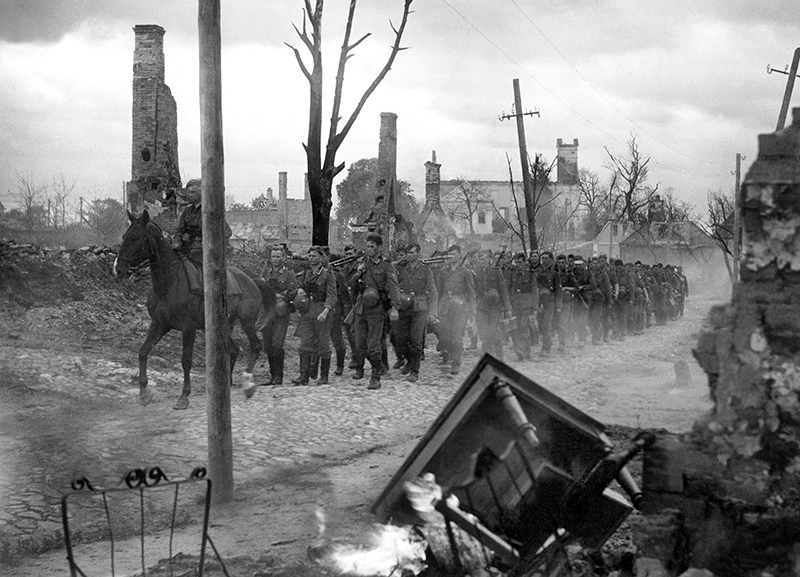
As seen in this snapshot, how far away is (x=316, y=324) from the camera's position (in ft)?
41.6

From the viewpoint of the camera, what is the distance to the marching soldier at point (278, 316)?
12.8 m

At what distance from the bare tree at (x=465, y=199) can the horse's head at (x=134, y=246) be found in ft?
190

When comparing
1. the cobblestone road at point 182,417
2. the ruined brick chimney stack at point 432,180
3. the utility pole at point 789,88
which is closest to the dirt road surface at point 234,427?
the cobblestone road at point 182,417

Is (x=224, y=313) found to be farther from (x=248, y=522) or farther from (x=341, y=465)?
(x=341, y=465)

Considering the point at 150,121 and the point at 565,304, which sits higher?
the point at 150,121

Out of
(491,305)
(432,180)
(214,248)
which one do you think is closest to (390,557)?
(214,248)

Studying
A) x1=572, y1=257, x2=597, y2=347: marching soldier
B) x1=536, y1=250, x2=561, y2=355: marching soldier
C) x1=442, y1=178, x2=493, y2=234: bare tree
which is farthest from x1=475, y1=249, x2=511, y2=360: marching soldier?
x1=442, y1=178, x2=493, y2=234: bare tree

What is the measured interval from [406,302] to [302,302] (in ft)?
5.35

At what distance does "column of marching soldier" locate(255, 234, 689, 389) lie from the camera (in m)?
12.6

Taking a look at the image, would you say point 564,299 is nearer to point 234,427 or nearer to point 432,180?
point 234,427

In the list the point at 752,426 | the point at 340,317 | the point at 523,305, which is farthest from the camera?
the point at 523,305

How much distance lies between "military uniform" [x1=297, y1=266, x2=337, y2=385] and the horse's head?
2526mm

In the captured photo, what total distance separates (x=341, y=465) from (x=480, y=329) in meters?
7.88

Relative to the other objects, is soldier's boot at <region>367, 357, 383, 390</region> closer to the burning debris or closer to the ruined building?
the burning debris
